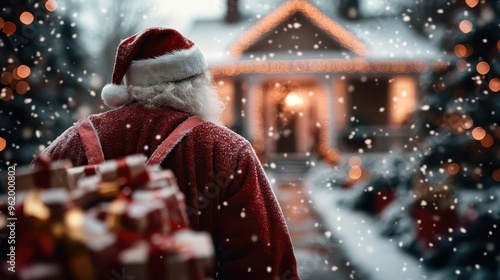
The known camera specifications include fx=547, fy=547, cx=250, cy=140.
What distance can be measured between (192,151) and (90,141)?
1.13ft

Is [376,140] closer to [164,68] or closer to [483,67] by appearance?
[483,67]

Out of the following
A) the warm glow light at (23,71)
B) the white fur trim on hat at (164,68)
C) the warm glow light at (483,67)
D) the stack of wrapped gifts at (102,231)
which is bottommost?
the warm glow light at (483,67)

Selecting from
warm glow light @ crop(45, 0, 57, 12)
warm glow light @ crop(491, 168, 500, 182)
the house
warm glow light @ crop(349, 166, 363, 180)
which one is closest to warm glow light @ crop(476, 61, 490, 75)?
warm glow light @ crop(491, 168, 500, 182)

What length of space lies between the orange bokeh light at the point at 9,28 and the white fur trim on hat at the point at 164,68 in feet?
8.94

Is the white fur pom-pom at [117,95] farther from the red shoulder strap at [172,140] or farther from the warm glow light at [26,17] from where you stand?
the warm glow light at [26,17]

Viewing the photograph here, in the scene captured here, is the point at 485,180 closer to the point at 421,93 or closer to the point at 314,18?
the point at 421,93

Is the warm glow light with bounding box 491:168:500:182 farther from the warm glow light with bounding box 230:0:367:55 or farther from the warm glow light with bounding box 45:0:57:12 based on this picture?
the warm glow light with bounding box 230:0:367:55

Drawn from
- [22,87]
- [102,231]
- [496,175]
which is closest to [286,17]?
[496,175]

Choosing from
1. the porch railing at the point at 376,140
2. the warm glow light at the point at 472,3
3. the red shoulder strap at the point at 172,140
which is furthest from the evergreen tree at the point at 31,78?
the porch railing at the point at 376,140

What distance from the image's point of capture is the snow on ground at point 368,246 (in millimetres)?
5652

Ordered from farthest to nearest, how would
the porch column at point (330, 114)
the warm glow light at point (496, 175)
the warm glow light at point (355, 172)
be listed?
the porch column at point (330, 114) < the warm glow light at point (355, 172) < the warm glow light at point (496, 175)

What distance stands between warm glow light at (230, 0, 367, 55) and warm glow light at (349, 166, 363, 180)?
6.17 m

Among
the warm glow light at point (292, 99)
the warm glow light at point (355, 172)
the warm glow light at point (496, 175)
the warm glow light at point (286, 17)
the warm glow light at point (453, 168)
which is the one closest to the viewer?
the warm glow light at point (496, 175)

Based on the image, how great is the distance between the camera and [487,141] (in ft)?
17.4
